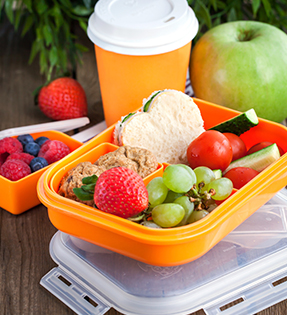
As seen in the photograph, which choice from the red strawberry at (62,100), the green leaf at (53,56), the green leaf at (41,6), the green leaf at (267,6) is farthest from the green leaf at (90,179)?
the green leaf at (267,6)

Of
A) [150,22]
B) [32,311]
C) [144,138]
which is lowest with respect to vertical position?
[32,311]

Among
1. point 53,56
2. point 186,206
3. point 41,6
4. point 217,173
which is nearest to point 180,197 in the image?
point 186,206

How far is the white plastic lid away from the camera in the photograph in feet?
2.87

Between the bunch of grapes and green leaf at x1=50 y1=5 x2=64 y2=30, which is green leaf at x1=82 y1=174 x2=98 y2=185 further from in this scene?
green leaf at x1=50 y1=5 x2=64 y2=30

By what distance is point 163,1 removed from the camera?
948 millimetres

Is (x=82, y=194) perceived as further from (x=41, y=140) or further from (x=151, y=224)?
(x=41, y=140)

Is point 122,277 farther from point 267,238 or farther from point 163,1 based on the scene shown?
point 163,1

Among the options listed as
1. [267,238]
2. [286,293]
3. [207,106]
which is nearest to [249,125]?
[207,106]

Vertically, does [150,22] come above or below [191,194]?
above

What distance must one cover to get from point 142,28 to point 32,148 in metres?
0.37

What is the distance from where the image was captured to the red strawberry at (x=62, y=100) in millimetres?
1062

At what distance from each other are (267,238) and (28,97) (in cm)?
86

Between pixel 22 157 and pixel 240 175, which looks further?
pixel 22 157

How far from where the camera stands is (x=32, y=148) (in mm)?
860
